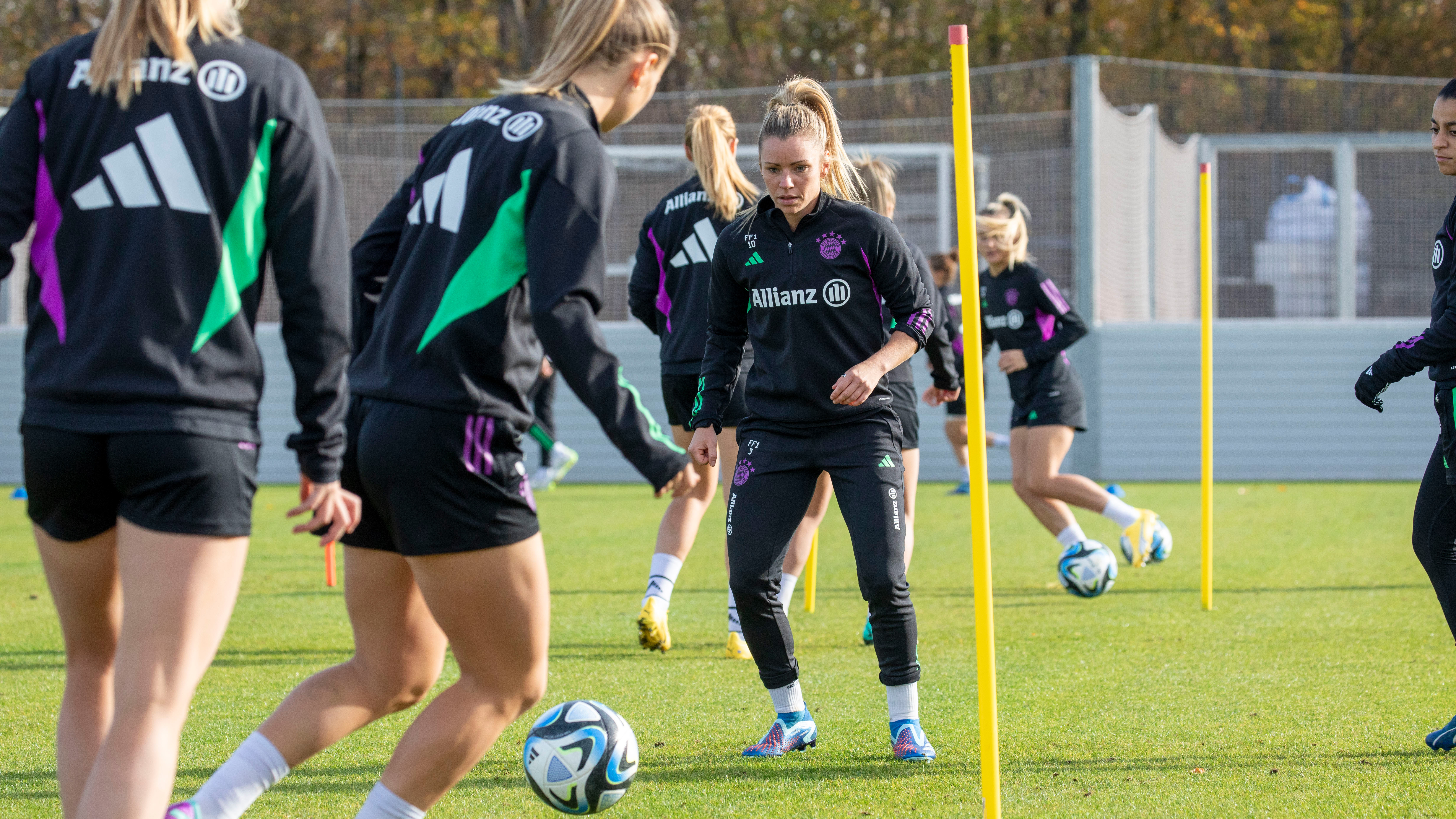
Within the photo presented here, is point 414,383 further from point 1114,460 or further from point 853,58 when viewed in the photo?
point 853,58

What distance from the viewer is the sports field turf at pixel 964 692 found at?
3.68 meters

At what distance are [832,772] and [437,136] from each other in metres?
2.15

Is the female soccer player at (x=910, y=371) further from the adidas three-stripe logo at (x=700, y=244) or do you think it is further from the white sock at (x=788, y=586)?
the adidas three-stripe logo at (x=700, y=244)

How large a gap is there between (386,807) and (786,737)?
→ 1645mm

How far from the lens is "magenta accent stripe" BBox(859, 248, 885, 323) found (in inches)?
155

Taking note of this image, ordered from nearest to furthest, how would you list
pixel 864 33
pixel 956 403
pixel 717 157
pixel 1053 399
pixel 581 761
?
pixel 581 761, pixel 717 157, pixel 1053 399, pixel 956 403, pixel 864 33

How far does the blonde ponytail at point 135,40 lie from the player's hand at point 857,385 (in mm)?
1963

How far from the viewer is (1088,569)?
682cm

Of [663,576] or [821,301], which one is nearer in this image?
[821,301]

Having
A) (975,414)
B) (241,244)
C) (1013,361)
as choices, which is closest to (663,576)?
(1013,361)

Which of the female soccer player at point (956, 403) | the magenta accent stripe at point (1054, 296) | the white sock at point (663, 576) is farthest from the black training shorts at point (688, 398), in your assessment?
the female soccer player at point (956, 403)

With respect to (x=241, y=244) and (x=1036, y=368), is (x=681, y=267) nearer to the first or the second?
(x=1036, y=368)

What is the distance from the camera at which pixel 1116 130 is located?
14109mm

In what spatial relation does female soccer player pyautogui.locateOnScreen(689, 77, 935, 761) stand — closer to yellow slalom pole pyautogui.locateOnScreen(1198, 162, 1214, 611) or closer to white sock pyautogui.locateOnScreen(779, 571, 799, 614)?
white sock pyautogui.locateOnScreen(779, 571, 799, 614)
